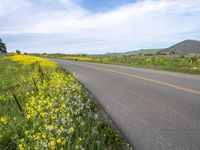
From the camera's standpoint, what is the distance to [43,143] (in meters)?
4.07

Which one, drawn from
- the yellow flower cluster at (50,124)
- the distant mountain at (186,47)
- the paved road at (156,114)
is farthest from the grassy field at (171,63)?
the distant mountain at (186,47)

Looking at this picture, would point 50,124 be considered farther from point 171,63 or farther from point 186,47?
point 186,47

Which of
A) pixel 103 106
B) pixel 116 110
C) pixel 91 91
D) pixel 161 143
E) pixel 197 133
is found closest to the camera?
pixel 161 143

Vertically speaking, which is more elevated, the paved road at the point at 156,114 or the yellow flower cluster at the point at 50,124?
the yellow flower cluster at the point at 50,124

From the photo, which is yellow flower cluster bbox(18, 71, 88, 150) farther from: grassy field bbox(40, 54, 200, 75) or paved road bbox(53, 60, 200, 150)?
grassy field bbox(40, 54, 200, 75)

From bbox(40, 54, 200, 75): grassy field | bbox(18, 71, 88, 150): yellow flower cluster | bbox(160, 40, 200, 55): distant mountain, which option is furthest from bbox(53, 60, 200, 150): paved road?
bbox(160, 40, 200, 55): distant mountain

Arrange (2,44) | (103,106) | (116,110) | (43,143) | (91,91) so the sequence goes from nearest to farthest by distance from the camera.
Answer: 1. (43,143)
2. (116,110)
3. (103,106)
4. (91,91)
5. (2,44)

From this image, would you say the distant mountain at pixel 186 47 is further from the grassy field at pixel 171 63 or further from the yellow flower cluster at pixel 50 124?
the yellow flower cluster at pixel 50 124

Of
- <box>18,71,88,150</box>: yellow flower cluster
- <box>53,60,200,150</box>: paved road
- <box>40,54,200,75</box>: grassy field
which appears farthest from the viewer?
<box>40,54,200,75</box>: grassy field

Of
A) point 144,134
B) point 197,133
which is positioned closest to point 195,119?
point 197,133

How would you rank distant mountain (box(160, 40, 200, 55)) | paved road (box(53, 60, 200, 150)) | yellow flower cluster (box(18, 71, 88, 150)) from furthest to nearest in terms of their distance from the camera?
distant mountain (box(160, 40, 200, 55)), paved road (box(53, 60, 200, 150)), yellow flower cluster (box(18, 71, 88, 150))

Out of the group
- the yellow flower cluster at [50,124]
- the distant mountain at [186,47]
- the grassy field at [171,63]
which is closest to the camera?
the yellow flower cluster at [50,124]

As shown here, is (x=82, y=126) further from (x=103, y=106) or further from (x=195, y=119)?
(x=103, y=106)

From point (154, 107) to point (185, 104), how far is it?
832 mm
